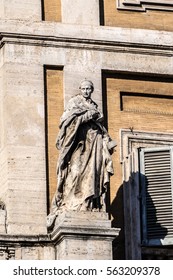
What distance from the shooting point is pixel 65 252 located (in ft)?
97.3

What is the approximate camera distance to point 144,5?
32.9 meters

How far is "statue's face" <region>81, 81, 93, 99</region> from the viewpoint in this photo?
3061cm

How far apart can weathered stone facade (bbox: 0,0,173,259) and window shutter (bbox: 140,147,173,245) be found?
1.00 feet

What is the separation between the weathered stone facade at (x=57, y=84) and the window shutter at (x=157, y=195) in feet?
1.00

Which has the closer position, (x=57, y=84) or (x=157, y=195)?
(x=157, y=195)

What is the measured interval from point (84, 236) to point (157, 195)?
93.1 inches

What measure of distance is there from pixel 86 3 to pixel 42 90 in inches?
62.6

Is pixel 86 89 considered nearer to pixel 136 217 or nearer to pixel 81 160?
pixel 81 160

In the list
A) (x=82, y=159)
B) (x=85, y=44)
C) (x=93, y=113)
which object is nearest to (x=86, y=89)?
(x=93, y=113)

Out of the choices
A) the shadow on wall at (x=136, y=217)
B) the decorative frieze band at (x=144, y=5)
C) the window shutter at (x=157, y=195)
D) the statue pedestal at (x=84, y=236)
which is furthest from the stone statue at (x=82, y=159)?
the decorative frieze band at (x=144, y=5)
